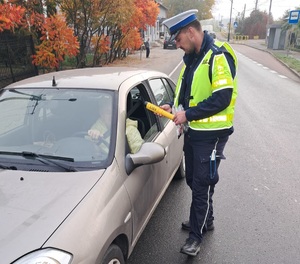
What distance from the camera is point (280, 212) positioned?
3602mm

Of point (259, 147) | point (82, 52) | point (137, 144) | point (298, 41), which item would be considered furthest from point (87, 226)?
point (298, 41)

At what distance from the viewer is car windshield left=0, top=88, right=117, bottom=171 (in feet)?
7.43

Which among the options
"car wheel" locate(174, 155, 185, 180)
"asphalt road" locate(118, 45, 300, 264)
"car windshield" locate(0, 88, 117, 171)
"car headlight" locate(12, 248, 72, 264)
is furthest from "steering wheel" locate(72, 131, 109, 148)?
"car wheel" locate(174, 155, 185, 180)

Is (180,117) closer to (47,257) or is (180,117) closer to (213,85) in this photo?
(213,85)

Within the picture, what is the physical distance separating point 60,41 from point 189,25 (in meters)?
8.19

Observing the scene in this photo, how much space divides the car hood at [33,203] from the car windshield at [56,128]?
13cm

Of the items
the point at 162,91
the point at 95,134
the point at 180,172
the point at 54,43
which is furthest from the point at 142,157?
the point at 54,43

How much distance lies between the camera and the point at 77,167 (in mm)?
2174

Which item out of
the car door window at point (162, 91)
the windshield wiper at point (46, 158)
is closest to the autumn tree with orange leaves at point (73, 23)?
the car door window at point (162, 91)

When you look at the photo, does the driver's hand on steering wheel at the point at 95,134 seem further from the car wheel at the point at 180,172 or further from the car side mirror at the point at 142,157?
the car wheel at the point at 180,172

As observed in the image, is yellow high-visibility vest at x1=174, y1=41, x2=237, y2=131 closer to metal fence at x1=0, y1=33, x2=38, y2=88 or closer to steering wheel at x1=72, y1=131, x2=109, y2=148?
steering wheel at x1=72, y1=131, x2=109, y2=148

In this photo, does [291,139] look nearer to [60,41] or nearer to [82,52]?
[60,41]

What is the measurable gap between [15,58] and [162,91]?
817cm

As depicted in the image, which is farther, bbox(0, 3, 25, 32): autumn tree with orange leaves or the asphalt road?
bbox(0, 3, 25, 32): autumn tree with orange leaves
